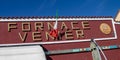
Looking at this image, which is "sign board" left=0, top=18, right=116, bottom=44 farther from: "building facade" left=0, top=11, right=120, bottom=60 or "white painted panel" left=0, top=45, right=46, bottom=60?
"white painted panel" left=0, top=45, right=46, bottom=60

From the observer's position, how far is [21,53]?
1451 centimetres

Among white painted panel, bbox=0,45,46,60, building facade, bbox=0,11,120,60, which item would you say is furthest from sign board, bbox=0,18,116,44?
white painted panel, bbox=0,45,46,60

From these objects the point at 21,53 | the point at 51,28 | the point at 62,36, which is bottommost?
the point at 21,53

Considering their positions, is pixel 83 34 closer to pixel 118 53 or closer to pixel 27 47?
pixel 118 53

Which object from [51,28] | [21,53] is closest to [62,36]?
[51,28]

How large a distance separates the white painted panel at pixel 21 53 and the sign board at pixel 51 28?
5.45 ft

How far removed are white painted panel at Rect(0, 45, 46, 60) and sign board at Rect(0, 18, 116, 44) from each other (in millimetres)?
1662

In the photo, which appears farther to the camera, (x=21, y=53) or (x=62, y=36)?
(x=62, y=36)

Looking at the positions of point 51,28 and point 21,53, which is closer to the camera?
point 21,53

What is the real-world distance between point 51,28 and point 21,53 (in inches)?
168

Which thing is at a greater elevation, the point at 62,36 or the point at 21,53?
the point at 62,36


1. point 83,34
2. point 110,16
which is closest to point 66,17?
point 83,34

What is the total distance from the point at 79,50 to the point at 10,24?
586cm

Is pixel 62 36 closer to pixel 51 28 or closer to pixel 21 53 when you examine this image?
pixel 51 28
